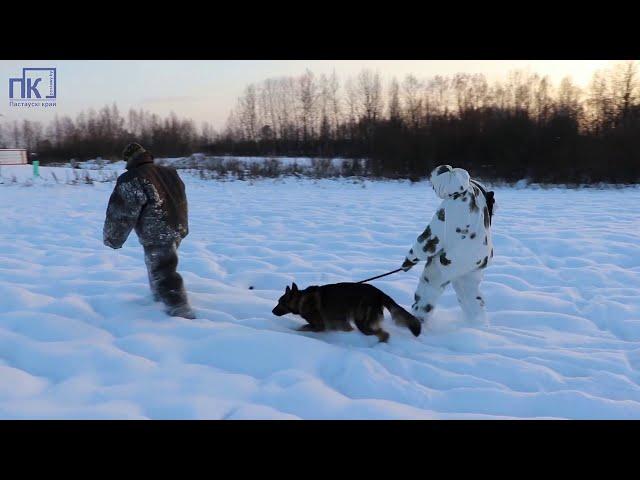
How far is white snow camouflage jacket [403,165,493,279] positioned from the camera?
4.68 m

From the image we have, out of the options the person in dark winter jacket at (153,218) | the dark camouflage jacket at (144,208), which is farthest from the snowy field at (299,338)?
the dark camouflage jacket at (144,208)

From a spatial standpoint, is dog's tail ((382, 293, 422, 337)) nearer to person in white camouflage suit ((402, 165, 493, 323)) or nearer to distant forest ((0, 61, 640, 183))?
person in white camouflage suit ((402, 165, 493, 323))

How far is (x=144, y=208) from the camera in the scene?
486cm

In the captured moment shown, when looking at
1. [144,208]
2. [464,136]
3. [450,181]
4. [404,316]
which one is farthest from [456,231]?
[464,136]

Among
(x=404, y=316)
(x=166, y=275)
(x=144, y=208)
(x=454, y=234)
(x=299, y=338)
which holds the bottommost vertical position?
(x=299, y=338)

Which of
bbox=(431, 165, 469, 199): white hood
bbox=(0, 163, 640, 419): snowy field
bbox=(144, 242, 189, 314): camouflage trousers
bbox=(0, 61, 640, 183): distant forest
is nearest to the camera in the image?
bbox=(0, 163, 640, 419): snowy field

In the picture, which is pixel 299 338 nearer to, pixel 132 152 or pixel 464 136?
pixel 132 152

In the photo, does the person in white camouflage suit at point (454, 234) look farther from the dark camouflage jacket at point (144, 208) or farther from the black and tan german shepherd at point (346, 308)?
the dark camouflage jacket at point (144, 208)

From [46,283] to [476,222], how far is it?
202 inches

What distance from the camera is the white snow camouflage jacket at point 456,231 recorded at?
468 centimetres

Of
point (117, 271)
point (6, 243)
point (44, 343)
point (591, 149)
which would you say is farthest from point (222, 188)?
point (591, 149)

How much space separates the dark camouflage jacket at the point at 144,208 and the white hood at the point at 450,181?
8.71 ft

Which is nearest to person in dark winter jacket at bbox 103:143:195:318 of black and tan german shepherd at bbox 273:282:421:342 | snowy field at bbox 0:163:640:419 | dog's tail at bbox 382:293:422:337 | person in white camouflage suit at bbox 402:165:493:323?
snowy field at bbox 0:163:640:419

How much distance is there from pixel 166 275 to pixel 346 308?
1899 mm
